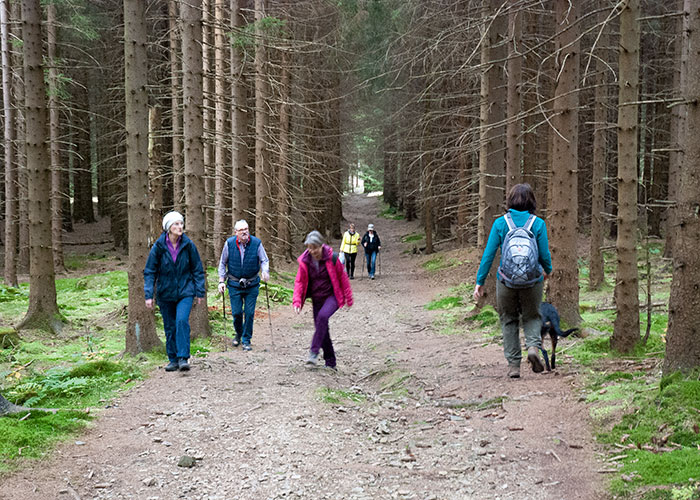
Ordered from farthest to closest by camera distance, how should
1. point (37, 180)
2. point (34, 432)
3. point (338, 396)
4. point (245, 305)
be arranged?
point (37, 180) < point (245, 305) < point (338, 396) < point (34, 432)

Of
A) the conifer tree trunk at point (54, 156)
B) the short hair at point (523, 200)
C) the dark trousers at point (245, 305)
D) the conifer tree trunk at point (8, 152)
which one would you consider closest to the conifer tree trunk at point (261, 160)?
the conifer tree trunk at point (54, 156)

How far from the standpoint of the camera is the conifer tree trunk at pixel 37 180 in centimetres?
1051

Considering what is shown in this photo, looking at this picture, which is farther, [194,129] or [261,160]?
[261,160]

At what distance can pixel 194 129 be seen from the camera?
10.0 metres

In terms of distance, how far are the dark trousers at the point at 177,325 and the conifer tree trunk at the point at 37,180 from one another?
4148mm

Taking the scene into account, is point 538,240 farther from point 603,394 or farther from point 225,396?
point 225,396

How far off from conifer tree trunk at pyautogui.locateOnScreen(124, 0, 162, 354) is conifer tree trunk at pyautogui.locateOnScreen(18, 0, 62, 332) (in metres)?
3.19

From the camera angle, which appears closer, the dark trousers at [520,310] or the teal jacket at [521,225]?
the teal jacket at [521,225]

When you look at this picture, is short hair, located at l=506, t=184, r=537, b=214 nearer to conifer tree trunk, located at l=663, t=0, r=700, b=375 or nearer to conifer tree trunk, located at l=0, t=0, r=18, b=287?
conifer tree trunk, located at l=663, t=0, r=700, b=375

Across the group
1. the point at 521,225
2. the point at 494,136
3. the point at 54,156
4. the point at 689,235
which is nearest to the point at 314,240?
the point at 521,225

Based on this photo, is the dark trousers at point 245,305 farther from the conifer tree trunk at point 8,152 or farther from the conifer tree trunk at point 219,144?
the conifer tree trunk at point 8,152

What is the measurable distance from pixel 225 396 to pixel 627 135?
213 inches

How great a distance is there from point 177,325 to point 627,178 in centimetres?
561

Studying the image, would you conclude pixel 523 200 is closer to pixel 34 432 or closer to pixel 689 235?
pixel 689 235
